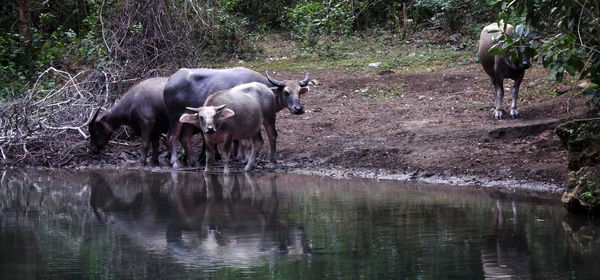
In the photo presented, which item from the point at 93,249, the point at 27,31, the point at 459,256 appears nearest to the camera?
the point at 459,256

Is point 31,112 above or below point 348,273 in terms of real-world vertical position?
above

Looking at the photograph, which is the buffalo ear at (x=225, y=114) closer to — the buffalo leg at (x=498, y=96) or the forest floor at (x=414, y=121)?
the forest floor at (x=414, y=121)

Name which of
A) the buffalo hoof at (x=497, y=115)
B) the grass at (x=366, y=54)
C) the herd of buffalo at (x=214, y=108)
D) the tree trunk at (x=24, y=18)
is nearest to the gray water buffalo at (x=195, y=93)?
the herd of buffalo at (x=214, y=108)

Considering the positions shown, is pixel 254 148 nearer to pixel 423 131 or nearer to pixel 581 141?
pixel 423 131

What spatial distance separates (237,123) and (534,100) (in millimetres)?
5215

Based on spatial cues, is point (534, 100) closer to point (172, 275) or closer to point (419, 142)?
point (419, 142)

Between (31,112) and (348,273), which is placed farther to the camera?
(31,112)

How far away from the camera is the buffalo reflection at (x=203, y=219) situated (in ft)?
24.1

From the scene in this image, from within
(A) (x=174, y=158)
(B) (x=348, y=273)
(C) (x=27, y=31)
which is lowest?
(B) (x=348, y=273)

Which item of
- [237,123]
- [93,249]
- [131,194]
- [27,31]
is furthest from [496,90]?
[27,31]

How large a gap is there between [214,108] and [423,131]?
10.1 feet

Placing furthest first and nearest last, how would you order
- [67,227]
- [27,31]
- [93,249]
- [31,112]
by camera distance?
[27,31], [31,112], [67,227], [93,249]

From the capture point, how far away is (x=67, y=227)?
8.60 meters

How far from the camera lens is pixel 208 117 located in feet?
40.3
